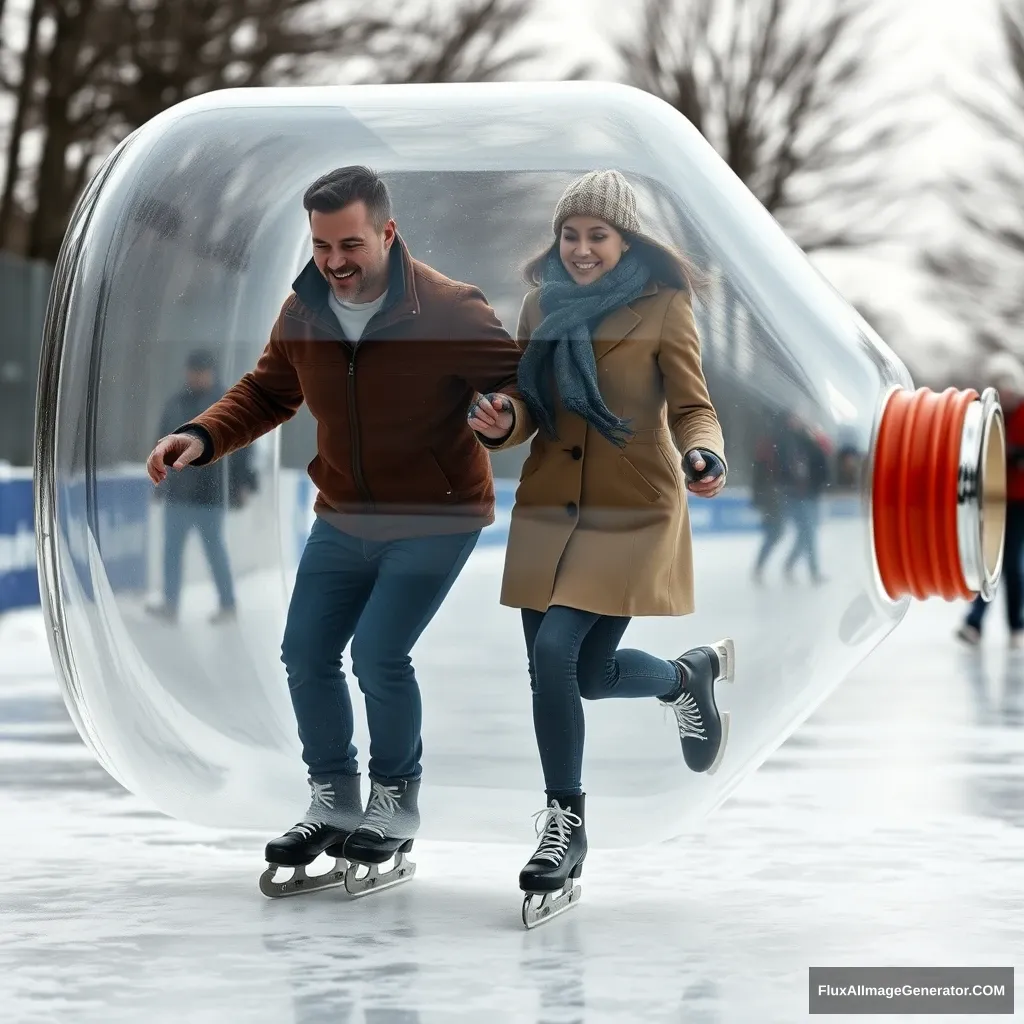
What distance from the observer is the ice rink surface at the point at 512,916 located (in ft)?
10.2

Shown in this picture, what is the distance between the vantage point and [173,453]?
371 centimetres

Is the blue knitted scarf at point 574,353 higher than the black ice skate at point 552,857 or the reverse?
higher

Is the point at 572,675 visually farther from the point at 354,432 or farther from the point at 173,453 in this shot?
the point at 173,453

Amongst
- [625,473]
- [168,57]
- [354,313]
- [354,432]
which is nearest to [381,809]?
[354,432]

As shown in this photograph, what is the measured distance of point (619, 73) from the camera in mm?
24531

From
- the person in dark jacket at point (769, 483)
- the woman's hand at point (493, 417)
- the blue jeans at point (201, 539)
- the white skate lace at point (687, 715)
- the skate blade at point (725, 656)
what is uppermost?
the woman's hand at point (493, 417)

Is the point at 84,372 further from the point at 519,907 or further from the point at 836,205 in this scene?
the point at 836,205

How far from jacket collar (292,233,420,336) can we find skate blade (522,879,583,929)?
43.5 inches

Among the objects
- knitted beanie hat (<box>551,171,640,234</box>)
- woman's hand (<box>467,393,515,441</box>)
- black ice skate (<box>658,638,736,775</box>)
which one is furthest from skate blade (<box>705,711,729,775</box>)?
knitted beanie hat (<box>551,171,640,234</box>)

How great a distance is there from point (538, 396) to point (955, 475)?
2.50ft

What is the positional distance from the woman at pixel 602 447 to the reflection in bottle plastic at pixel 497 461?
2.5 inches

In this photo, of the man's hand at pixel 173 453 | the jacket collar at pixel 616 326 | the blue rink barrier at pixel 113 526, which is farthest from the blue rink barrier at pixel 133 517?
the jacket collar at pixel 616 326

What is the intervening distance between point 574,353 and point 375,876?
3.92 ft

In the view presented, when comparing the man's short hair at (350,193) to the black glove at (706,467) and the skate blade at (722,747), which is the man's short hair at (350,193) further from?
the skate blade at (722,747)
